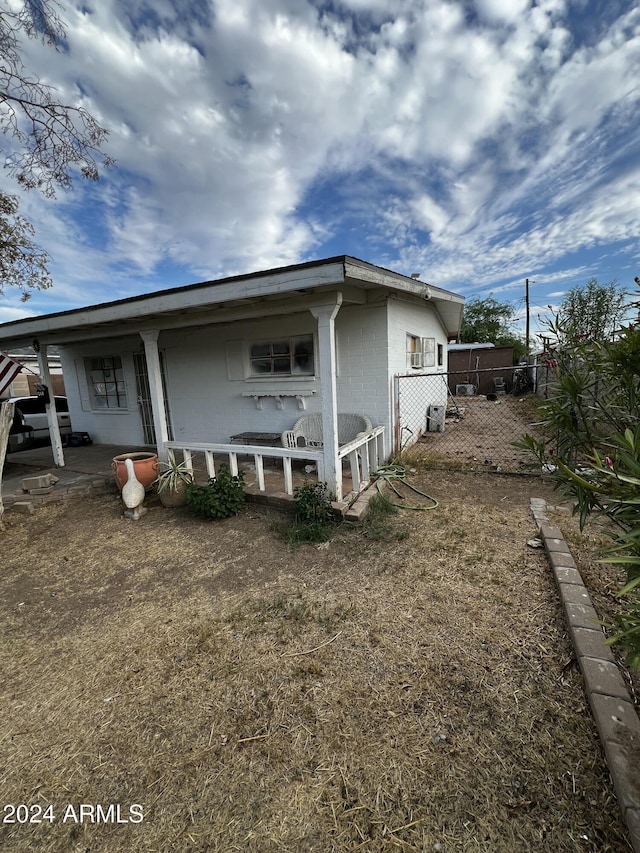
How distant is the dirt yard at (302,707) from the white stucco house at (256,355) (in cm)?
161

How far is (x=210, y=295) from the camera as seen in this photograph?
3.85 m

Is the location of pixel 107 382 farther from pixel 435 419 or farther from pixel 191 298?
pixel 435 419

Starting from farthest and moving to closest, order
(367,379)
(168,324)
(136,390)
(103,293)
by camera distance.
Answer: (103,293) → (136,390) → (367,379) → (168,324)

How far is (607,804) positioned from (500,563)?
5.62 ft

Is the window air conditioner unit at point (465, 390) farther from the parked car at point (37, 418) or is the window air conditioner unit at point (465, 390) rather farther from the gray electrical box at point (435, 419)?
the parked car at point (37, 418)

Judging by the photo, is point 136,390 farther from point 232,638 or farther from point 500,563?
point 500,563

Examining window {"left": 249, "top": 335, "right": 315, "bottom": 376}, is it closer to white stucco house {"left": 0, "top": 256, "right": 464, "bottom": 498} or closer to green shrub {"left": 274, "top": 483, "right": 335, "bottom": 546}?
white stucco house {"left": 0, "top": 256, "right": 464, "bottom": 498}

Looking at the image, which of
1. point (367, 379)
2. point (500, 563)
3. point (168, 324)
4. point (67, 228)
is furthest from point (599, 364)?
point (67, 228)

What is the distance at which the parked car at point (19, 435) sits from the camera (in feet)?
27.5

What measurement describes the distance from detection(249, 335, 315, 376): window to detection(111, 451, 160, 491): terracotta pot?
86.9 inches

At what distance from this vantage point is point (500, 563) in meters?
2.91

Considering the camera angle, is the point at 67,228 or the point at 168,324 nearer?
the point at 168,324

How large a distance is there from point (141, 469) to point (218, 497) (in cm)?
130

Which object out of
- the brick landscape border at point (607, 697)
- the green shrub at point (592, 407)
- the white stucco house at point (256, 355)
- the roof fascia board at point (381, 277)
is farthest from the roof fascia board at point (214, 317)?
the brick landscape border at point (607, 697)
